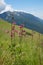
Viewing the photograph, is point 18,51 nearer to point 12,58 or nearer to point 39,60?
point 12,58

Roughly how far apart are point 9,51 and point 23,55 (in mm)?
871

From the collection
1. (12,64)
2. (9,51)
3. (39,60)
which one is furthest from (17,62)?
(9,51)

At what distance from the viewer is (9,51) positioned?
24.6ft

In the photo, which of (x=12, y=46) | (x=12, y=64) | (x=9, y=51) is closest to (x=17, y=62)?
(x=12, y=64)

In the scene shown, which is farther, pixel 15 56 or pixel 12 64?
pixel 15 56

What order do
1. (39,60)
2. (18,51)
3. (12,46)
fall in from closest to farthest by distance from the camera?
(39,60) → (18,51) → (12,46)

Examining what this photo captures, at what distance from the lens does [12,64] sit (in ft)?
20.6

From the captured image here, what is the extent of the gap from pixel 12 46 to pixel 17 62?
1708 millimetres

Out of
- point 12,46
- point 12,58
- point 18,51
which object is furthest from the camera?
point 12,46

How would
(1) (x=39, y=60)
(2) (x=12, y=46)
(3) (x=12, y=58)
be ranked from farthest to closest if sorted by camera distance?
(2) (x=12, y=46), (3) (x=12, y=58), (1) (x=39, y=60)

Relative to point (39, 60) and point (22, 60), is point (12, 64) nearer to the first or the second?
A: point (22, 60)

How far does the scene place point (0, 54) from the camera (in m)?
7.03

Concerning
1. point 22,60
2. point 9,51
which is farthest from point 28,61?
point 9,51

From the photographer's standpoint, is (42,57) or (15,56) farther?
(15,56)
